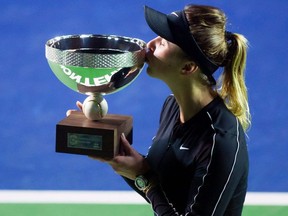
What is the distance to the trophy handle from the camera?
1829 millimetres

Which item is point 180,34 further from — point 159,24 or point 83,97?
point 83,97

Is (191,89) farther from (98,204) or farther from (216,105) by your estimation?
(98,204)

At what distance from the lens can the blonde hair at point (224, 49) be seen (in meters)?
1.76

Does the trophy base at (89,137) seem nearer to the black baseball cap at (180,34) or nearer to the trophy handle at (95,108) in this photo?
the trophy handle at (95,108)

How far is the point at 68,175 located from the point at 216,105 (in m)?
1.95

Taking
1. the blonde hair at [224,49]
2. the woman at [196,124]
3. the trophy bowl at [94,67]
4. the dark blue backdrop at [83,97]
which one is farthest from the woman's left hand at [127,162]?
the dark blue backdrop at [83,97]

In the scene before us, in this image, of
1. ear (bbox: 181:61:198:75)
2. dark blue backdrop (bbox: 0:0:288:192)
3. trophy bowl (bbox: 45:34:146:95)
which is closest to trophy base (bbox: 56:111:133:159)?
trophy bowl (bbox: 45:34:146:95)

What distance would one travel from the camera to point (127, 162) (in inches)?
72.3

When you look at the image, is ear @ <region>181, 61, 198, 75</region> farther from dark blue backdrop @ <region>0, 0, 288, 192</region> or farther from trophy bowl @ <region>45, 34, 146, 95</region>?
dark blue backdrop @ <region>0, 0, 288, 192</region>

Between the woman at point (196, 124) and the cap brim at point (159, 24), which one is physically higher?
the cap brim at point (159, 24)

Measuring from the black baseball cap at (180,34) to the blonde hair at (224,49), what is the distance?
0.02 metres

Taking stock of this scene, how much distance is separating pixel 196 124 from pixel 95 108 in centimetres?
30

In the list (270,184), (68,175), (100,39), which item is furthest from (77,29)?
(100,39)

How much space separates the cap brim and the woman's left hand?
1.07ft
